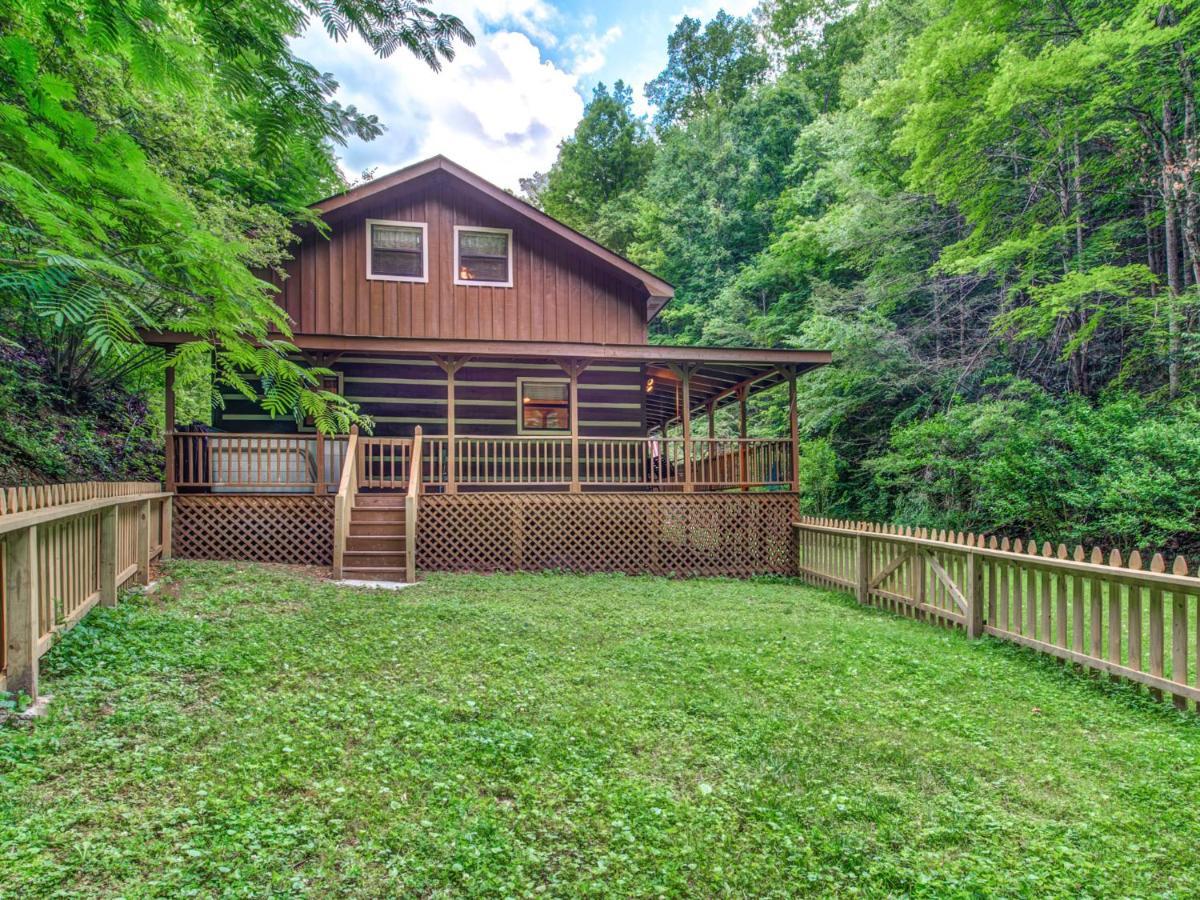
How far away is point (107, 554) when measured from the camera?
5520mm

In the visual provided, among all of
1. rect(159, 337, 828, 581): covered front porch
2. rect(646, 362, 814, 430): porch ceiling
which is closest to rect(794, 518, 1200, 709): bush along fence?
rect(159, 337, 828, 581): covered front porch

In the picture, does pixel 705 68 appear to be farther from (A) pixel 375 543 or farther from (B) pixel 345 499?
(A) pixel 375 543

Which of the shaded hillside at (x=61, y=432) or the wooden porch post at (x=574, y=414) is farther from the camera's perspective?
the wooden porch post at (x=574, y=414)

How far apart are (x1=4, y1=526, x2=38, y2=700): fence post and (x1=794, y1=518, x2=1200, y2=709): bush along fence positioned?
7.07m

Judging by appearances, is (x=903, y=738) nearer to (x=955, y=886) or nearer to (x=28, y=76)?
(x=955, y=886)

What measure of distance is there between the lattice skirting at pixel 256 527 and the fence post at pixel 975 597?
929 cm

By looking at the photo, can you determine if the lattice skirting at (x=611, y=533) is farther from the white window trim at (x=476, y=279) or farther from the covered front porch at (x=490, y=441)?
the white window trim at (x=476, y=279)

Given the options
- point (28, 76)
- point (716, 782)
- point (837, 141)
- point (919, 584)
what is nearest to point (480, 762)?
point (716, 782)

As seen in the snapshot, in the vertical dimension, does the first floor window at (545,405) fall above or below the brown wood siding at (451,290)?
below

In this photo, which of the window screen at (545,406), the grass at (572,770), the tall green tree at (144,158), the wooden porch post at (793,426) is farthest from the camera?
the window screen at (545,406)

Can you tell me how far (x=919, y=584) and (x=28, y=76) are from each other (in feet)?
28.9

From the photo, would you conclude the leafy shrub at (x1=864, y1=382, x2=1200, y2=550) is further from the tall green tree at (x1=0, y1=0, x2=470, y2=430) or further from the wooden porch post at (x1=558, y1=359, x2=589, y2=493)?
the tall green tree at (x1=0, y1=0, x2=470, y2=430)

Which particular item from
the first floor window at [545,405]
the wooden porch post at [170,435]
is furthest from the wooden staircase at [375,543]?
the first floor window at [545,405]

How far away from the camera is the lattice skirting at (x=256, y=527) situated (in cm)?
1005
